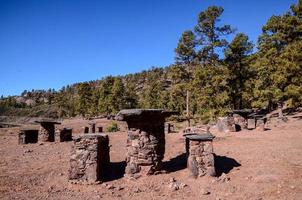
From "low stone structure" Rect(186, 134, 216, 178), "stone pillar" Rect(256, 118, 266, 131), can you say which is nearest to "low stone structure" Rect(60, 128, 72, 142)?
"low stone structure" Rect(186, 134, 216, 178)

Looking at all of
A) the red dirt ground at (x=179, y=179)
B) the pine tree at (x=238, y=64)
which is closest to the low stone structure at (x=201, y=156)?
the red dirt ground at (x=179, y=179)

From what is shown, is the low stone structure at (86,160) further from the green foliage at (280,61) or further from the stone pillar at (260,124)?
the green foliage at (280,61)

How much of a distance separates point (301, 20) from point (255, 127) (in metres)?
12.2

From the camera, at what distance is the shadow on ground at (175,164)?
11445mm

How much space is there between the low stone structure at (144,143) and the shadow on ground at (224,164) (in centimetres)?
226

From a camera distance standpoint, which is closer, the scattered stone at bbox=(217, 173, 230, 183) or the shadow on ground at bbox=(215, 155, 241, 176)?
the scattered stone at bbox=(217, 173, 230, 183)

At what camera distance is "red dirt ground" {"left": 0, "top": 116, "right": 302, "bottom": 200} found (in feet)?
28.8

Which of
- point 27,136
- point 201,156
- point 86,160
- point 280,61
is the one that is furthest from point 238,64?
point 86,160

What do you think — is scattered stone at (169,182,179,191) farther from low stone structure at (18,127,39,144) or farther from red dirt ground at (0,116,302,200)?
low stone structure at (18,127,39,144)

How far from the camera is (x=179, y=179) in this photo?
33.5ft

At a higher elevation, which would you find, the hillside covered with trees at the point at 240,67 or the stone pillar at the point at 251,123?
the hillside covered with trees at the point at 240,67

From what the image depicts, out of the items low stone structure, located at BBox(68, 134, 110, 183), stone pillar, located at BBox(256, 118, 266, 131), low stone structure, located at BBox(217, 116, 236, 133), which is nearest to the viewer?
low stone structure, located at BBox(68, 134, 110, 183)

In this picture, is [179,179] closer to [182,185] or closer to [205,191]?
[182,185]

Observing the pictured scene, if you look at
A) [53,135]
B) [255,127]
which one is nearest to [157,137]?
[53,135]
